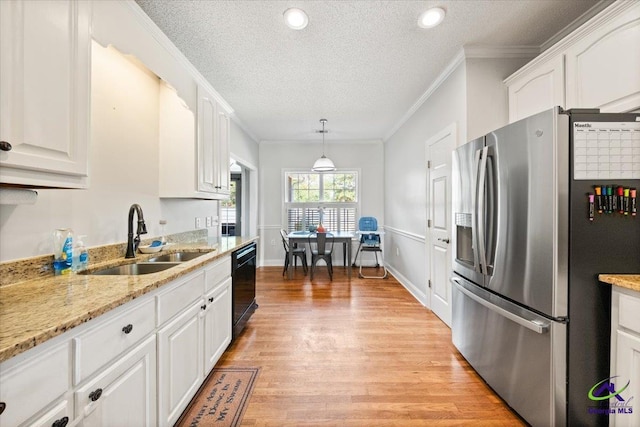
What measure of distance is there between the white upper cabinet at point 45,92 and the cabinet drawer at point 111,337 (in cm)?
59

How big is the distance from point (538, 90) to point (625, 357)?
1.88 meters

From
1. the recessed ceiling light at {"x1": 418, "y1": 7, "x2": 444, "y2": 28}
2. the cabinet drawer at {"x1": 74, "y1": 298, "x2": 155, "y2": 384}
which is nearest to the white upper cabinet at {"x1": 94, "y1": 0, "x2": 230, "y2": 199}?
the cabinet drawer at {"x1": 74, "y1": 298, "x2": 155, "y2": 384}

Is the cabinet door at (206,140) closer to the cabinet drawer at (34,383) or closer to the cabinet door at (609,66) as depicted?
the cabinet drawer at (34,383)

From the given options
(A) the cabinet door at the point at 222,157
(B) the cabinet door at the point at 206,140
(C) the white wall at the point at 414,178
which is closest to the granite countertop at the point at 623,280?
(C) the white wall at the point at 414,178

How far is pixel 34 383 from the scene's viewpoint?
0.73 metres

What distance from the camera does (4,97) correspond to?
92 centimetres

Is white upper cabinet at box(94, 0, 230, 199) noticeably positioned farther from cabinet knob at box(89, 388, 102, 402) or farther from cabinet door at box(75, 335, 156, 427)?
cabinet knob at box(89, 388, 102, 402)

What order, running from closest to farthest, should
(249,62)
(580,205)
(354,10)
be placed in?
(580,205) < (354,10) < (249,62)

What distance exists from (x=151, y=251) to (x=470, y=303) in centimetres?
245

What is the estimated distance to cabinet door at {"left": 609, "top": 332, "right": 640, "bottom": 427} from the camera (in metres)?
1.20

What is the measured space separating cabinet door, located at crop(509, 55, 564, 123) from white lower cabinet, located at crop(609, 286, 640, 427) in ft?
4.54

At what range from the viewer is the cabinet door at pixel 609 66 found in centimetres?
152

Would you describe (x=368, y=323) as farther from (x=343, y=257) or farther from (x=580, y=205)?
(x=343, y=257)

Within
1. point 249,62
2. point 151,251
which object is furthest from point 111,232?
point 249,62
